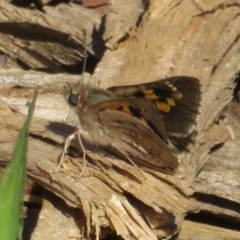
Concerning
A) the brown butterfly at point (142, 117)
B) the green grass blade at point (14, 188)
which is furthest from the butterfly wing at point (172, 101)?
the green grass blade at point (14, 188)

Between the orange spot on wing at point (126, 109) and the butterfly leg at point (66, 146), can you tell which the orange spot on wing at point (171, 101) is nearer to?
the orange spot on wing at point (126, 109)

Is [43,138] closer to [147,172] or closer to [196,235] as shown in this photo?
[147,172]

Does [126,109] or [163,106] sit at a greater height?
[163,106]

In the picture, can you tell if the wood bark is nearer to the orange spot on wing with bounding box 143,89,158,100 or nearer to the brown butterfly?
the brown butterfly

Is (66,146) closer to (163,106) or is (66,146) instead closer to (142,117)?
(142,117)

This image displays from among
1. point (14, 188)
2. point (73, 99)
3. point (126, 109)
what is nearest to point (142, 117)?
point (126, 109)

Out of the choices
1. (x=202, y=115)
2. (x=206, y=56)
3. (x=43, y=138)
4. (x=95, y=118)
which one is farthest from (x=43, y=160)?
(x=206, y=56)
